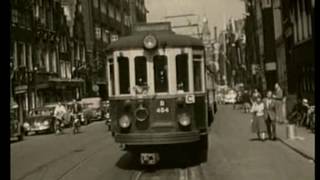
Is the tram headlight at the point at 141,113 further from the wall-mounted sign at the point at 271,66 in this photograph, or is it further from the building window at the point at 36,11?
the wall-mounted sign at the point at 271,66

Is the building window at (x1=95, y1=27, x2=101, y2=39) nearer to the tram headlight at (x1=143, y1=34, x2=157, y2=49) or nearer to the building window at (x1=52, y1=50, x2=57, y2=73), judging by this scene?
the building window at (x1=52, y1=50, x2=57, y2=73)

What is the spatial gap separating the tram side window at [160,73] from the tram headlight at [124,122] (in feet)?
3.01

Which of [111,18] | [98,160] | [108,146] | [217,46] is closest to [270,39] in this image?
[111,18]

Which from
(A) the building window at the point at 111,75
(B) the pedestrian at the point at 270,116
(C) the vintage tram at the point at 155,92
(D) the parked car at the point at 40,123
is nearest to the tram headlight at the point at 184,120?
(C) the vintage tram at the point at 155,92

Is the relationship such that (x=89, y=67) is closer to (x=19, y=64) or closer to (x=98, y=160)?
(x=19, y=64)

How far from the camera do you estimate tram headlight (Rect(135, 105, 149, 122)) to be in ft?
49.4

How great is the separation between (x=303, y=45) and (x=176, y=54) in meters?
17.3

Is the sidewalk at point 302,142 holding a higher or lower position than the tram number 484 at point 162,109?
lower

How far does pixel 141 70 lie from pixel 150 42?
677 mm

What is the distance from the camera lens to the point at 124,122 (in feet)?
49.4

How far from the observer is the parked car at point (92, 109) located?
46.5 meters

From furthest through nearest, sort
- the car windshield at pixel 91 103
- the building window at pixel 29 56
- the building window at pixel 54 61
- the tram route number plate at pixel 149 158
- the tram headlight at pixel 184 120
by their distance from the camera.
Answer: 1. the building window at pixel 54 61
2. the building window at pixel 29 56
3. the car windshield at pixel 91 103
4. the tram route number plate at pixel 149 158
5. the tram headlight at pixel 184 120

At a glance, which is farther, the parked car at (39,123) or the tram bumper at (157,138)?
the parked car at (39,123)

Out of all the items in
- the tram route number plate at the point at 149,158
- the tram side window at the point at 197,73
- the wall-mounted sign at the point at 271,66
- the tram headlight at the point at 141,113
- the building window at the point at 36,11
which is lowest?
the tram route number plate at the point at 149,158
